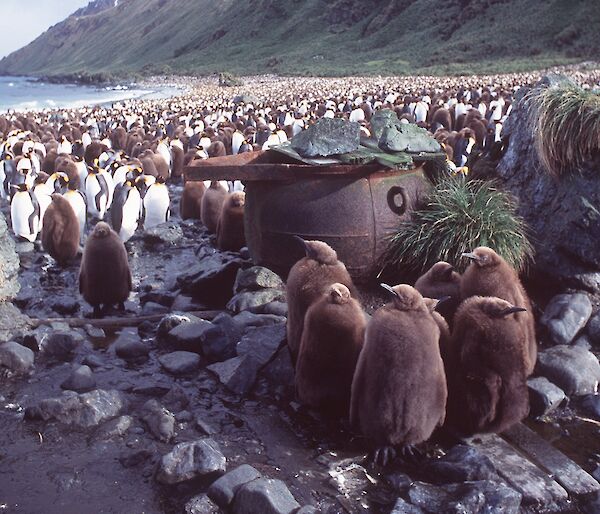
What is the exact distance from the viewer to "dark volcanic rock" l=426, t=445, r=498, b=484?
9.97ft

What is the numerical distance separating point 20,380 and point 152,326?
118cm

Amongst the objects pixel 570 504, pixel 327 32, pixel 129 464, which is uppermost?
pixel 327 32

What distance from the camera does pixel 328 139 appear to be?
5.18m

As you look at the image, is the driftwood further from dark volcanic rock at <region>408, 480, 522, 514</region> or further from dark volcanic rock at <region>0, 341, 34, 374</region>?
dark volcanic rock at <region>408, 480, 522, 514</region>

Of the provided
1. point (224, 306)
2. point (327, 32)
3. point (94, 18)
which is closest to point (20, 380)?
point (224, 306)

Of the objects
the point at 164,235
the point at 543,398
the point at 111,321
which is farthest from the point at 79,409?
the point at 164,235

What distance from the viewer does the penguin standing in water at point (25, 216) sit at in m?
8.24

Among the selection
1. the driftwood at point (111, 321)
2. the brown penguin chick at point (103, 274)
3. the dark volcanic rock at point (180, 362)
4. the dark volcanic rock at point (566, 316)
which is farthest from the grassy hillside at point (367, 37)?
the dark volcanic rock at point (180, 362)

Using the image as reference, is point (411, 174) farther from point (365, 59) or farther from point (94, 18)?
point (94, 18)

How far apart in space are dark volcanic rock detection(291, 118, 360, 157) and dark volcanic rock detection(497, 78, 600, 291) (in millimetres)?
1497

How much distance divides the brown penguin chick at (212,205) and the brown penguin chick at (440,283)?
4.51 m

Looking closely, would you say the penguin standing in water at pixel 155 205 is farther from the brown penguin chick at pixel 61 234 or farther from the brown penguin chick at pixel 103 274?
the brown penguin chick at pixel 103 274

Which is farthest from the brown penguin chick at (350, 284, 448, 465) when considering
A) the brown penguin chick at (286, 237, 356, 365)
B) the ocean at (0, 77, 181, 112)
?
the ocean at (0, 77, 181, 112)

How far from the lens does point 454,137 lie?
11.0m
